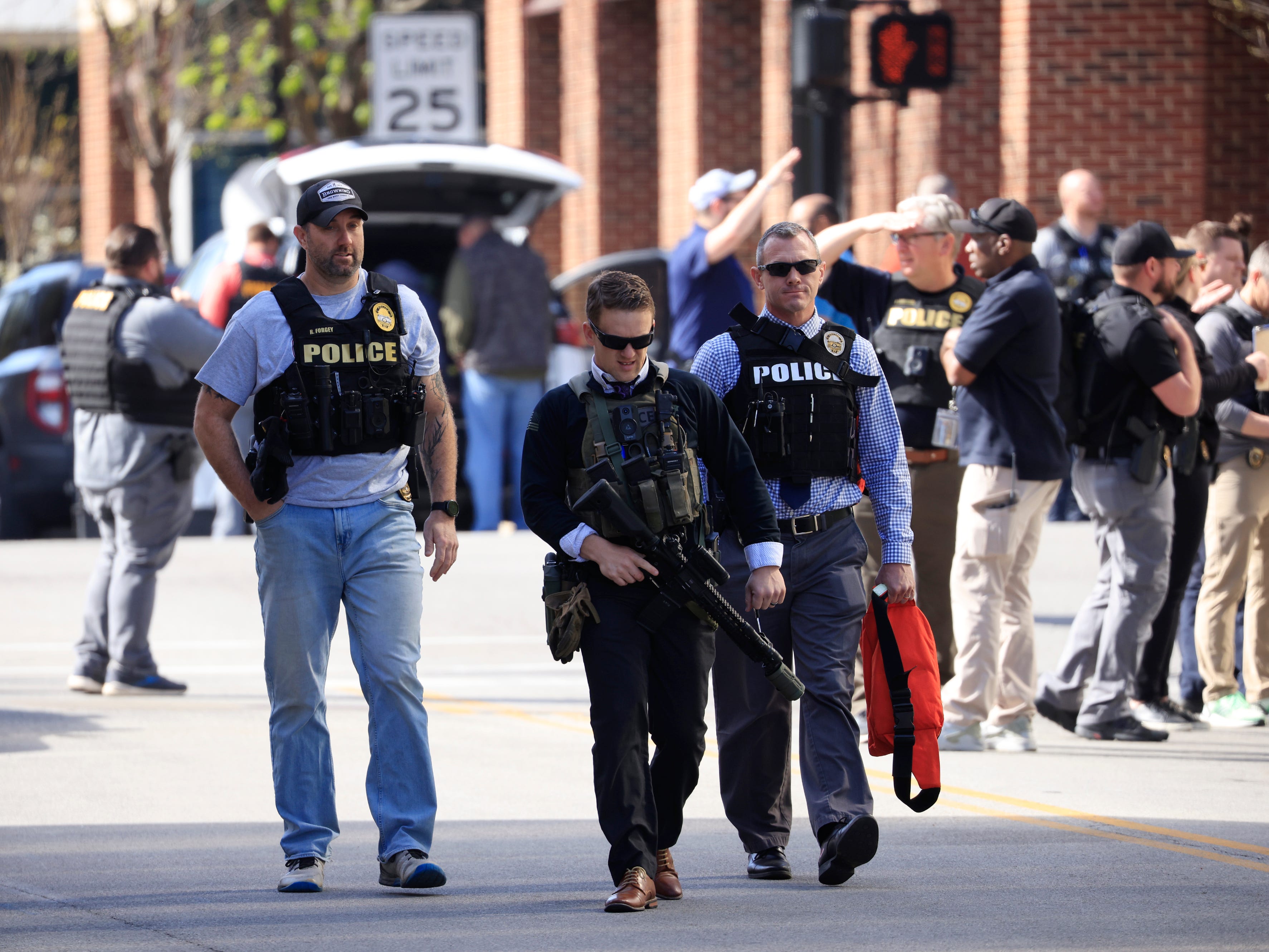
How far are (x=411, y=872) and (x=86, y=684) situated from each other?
4.29m

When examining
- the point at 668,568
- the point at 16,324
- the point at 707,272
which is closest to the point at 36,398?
the point at 16,324

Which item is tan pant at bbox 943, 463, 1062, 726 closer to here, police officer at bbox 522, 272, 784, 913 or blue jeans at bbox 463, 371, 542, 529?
police officer at bbox 522, 272, 784, 913

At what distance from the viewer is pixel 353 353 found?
20.4ft

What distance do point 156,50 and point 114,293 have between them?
19.3 meters

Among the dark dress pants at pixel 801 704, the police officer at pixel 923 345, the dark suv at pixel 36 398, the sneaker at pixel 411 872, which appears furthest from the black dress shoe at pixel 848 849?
the dark suv at pixel 36 398

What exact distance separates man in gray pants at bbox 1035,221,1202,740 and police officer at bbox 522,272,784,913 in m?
3.10

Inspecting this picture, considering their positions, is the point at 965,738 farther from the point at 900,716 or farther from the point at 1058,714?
the point at 900,716

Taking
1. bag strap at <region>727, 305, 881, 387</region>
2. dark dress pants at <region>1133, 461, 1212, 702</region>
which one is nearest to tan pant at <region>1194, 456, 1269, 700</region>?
dark dress pants at <region>1133, 461, 1212, 702</region>

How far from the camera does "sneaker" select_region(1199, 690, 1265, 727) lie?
30.8 ft

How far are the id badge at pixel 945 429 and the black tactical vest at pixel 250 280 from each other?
682 centimetres

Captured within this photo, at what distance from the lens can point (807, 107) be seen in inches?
516

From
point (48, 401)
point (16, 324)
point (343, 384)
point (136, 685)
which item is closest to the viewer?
point (343, 384)

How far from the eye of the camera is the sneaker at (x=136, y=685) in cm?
989

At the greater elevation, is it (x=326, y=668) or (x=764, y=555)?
(x=764, y=555)
